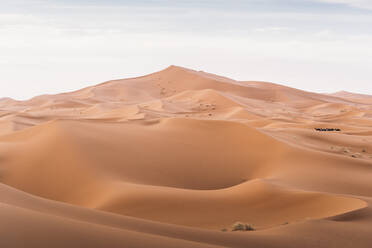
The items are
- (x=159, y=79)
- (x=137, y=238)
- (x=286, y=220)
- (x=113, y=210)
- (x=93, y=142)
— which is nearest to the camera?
(x=137, y=238)

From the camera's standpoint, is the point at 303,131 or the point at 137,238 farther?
the point at 303,131

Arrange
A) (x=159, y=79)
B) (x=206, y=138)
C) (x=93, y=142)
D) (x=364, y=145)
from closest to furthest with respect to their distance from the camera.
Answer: (x=93, y=142) → (x=206, y=138) → (x=364, y=145) → (x=159, y=79)

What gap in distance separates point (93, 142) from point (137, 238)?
7.75 meters

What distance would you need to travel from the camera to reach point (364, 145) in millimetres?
16766

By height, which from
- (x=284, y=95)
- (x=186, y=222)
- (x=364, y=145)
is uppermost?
(x=284, y=95)

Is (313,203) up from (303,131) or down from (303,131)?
down

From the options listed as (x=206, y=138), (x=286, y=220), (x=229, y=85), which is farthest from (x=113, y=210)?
(x=229, y=85)

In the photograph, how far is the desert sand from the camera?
4250 mm

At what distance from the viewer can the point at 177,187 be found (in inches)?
363

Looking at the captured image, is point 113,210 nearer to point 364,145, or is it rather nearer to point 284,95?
point 364,145

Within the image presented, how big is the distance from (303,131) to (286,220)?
1133 cm

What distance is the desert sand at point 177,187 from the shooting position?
13.9ft

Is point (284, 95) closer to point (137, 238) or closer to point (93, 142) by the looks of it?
point (93, 142)

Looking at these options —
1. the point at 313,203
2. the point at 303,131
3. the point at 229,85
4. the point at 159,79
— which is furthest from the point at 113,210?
the point at 159,79
